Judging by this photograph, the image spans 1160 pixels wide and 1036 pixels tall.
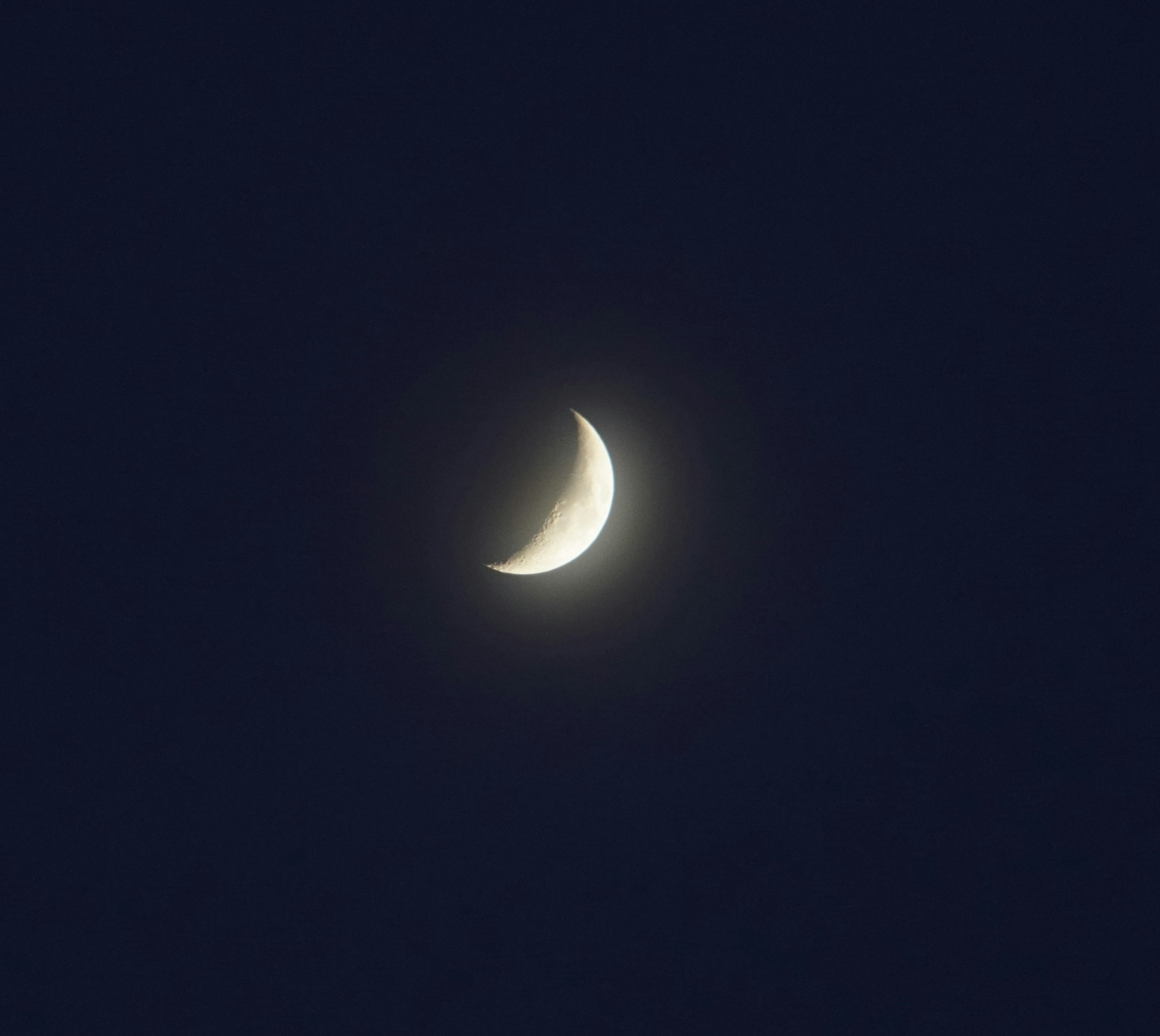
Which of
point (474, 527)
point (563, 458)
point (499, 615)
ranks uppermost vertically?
point (563, 458)

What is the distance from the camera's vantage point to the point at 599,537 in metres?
3.33

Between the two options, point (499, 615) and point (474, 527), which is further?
point (499, 615)

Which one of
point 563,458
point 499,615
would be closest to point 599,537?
point 563,458

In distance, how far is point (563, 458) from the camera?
312cm

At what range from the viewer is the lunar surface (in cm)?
316

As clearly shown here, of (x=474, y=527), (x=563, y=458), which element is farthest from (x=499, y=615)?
(x=563, y=458)

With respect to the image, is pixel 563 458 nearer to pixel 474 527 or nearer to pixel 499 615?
pixel 474 527

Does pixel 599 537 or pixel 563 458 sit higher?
pixel 563 458

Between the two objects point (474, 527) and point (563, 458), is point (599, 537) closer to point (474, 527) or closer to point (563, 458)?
point (563, 458)

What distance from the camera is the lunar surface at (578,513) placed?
316 centimetres

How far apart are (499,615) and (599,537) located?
780 mm

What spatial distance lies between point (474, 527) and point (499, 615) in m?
0.60

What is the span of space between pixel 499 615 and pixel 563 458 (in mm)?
1033

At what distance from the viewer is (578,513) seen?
319 cm
